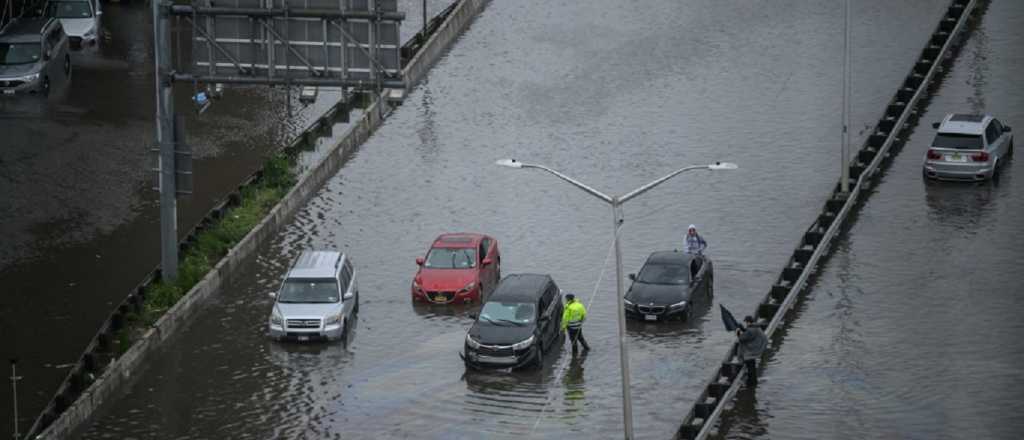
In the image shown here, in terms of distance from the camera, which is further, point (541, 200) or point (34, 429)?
point (541, 200)

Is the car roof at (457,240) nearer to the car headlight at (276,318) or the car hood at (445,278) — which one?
the car hood at (445,278)

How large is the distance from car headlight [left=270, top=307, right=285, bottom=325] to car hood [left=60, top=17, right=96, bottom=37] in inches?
1129

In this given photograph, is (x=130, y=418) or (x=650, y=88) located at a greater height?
(x=650, y=88)

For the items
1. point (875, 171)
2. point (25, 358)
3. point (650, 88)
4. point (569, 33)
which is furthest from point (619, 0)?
point (25, 358)

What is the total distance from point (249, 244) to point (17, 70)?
16191 mm

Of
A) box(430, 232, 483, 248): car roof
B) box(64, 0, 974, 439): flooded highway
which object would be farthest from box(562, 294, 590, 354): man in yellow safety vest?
box(430, 232, 483, 248): car roof

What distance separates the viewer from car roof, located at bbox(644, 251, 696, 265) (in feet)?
145

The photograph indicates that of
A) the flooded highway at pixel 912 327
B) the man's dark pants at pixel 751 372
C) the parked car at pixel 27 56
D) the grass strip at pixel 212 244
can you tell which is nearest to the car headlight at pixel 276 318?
the grass strip at pixel 212 244

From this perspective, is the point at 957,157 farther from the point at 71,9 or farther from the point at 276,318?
the point at 71,9

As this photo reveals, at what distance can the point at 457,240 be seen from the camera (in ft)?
150

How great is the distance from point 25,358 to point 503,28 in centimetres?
3308

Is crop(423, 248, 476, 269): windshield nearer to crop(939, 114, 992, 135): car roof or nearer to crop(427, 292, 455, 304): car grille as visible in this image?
crop(427, 292, 455, 304): car grille

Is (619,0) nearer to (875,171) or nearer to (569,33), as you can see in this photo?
(569,33)

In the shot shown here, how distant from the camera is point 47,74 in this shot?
6231 centimetres
